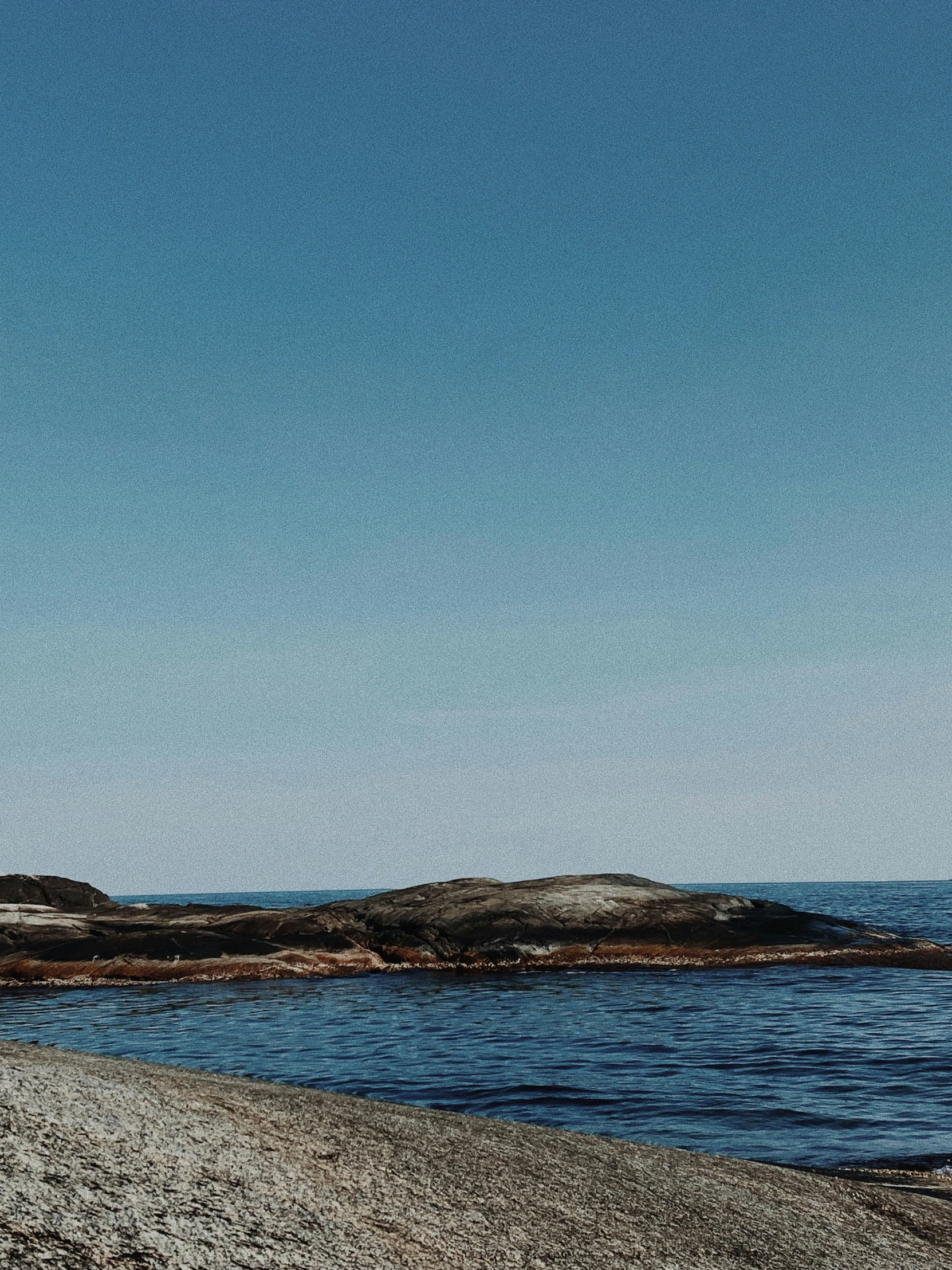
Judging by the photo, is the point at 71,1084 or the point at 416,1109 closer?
the point at 71,1084

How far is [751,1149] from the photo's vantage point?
1198cm

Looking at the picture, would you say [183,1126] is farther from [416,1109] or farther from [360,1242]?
[416,1109]

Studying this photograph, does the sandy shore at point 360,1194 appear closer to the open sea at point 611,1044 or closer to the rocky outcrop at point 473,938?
the open sea at point 611,1044

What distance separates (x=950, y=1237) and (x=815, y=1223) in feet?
3.69

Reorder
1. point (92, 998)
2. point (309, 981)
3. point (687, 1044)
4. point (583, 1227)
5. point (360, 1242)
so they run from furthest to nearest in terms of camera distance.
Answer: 1. point (309, 981)
2. point (92, 998)
3. point (687, 1044)
4. point (583, 1227)
5. point (360, 1242)

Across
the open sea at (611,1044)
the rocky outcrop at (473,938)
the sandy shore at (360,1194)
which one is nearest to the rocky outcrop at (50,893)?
the rocky outcrop at (473,938)

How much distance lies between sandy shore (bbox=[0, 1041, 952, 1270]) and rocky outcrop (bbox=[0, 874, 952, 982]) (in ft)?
93.8

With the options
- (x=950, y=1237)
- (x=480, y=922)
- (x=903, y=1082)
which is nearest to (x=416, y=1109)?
(x=950, y=1237)

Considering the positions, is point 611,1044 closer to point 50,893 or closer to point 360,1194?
point 360,1194

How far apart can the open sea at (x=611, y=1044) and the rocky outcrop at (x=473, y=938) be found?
83.3 inches

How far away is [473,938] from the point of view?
124ft

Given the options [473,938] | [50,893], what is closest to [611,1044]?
[473,938]

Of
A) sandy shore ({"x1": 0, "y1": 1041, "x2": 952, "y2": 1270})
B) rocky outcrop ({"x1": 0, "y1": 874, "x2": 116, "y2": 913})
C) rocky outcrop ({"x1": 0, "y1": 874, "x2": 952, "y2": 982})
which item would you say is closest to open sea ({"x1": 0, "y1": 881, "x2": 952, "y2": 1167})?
rocky outcrop ({"x1": 0, "y1": 874, "x2": 952, "y2": 982})

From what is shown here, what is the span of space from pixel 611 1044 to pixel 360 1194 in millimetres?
14721
